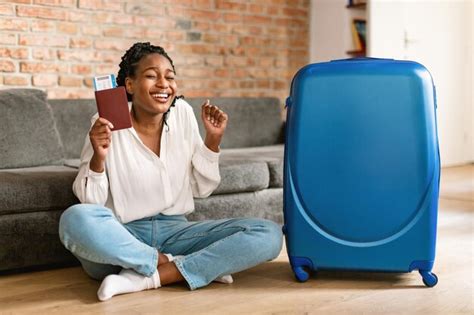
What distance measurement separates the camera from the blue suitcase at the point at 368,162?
221cm

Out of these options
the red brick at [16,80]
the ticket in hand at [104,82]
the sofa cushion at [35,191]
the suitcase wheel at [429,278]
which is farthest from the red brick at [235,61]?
the suitcase wheel at [429,278]

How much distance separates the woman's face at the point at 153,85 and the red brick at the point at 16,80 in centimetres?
165

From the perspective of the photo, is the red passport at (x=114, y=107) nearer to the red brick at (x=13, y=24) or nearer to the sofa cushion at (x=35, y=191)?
the sofa cushion at (x=35, y=191)

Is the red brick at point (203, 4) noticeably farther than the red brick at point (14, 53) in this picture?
Yes

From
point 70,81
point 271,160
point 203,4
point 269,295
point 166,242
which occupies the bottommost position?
point 269,295

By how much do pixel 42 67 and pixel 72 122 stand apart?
63 centimetres

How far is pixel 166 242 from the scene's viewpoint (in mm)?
2359

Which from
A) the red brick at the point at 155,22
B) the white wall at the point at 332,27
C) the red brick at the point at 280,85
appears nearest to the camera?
the red brick at the point at 155,22

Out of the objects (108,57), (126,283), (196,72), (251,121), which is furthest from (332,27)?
(126,283)

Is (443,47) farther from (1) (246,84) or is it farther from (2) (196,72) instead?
(2) (196,72)

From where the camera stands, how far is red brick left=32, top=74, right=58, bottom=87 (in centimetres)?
391

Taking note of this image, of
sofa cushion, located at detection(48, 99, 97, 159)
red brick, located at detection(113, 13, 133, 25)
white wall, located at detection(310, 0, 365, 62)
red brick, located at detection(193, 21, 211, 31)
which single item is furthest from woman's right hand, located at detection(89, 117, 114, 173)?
white wall, located at detection(310, 0, 365, 62)

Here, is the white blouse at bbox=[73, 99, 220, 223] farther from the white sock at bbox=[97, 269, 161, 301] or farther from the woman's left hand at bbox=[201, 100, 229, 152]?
the white sock at bbox=[97, 269, 161, 301]

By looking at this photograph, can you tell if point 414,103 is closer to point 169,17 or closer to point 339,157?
point 339,157
